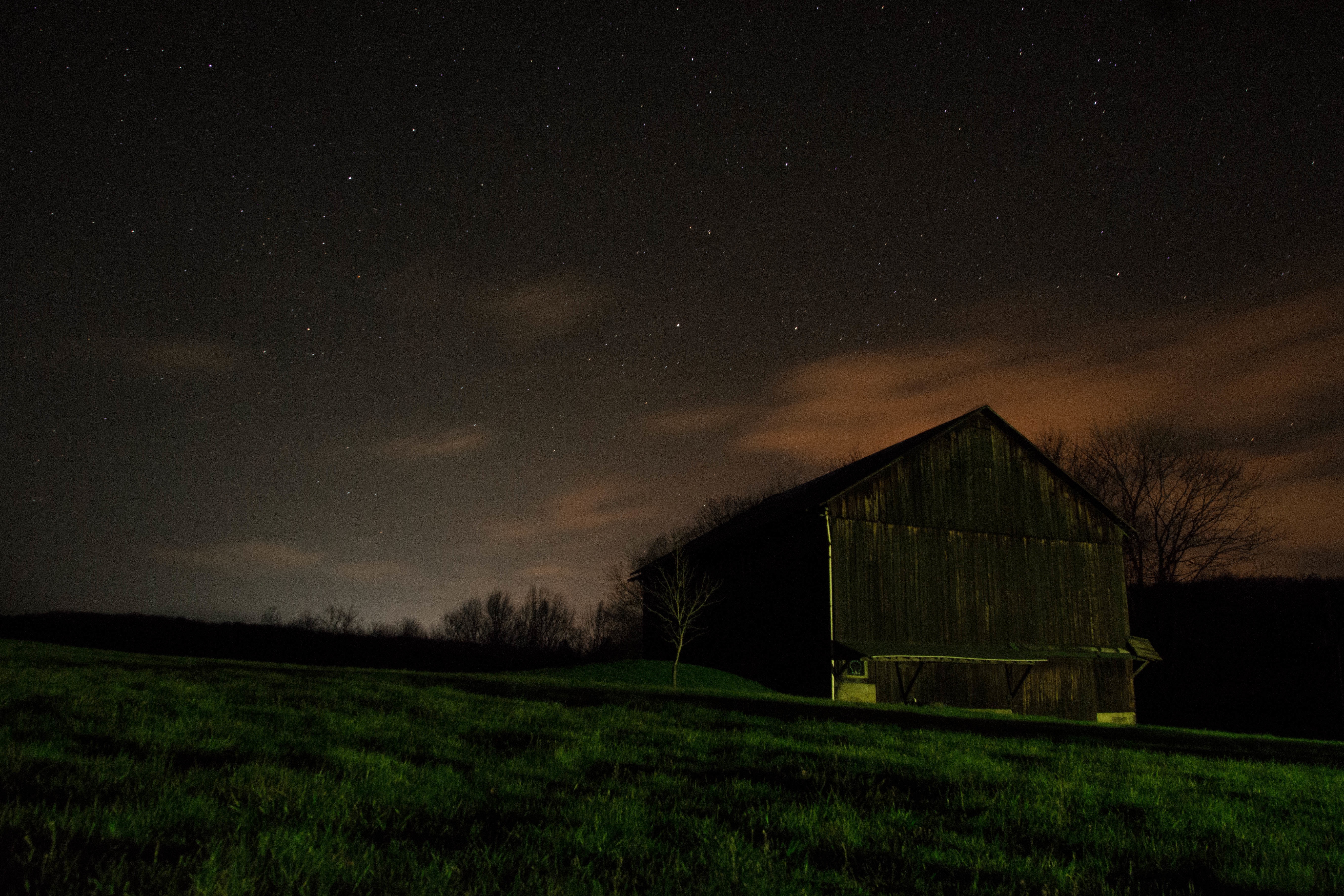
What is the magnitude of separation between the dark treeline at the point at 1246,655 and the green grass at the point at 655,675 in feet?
76.5

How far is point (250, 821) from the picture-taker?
433 centimetres

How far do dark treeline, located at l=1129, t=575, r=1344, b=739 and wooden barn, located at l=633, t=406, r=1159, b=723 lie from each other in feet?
43.7

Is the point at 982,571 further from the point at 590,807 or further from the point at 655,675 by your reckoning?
the point at 590,807

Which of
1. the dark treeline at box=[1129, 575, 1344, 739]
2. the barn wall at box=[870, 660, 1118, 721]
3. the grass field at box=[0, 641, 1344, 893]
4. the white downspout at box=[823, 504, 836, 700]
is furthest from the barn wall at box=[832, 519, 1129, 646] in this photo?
the grass field at box=[0, 641, 1344, 893]

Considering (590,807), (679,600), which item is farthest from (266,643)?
(590,807)

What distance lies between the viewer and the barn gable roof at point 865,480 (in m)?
30.8

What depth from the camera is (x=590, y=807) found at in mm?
5211

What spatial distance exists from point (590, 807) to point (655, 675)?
1131 inches

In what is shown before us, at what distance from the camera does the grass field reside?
3.79 meters

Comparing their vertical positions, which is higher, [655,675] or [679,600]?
[679,600]

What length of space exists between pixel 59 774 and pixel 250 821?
1724 mm

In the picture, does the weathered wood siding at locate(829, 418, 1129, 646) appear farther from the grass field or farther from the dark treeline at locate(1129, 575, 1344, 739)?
the grass field

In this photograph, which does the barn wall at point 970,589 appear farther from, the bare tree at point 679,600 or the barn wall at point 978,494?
the bare tree at point 679,600

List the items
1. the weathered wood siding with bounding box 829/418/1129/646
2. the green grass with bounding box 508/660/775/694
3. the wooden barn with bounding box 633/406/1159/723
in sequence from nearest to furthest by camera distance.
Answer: the wooden barn with bounding box 633/406/1159/723
the weathered wood siding with bounding box 829/418/1129/646
the green grass with bounding box 508/660/775/694
